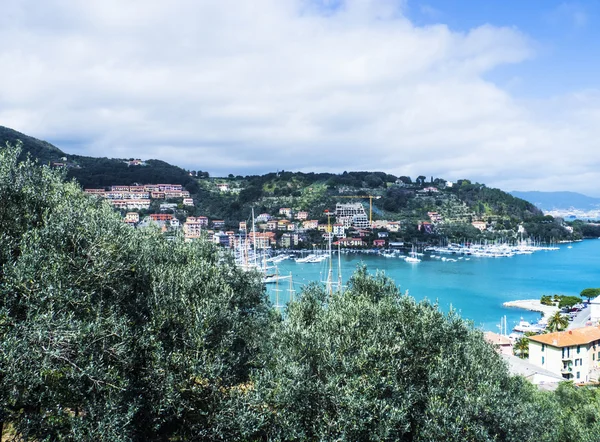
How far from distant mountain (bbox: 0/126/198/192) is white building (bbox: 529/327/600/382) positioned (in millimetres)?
113726

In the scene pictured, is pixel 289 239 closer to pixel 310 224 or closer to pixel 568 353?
pixel 310 224

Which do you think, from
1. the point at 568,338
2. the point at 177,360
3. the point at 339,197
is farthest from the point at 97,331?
the point at 339,197

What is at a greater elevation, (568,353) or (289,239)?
(289,239)

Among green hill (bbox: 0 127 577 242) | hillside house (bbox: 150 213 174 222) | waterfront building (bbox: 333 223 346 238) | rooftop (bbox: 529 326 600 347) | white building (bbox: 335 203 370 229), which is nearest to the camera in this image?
rooftop (bbox: 529 326 600 347)

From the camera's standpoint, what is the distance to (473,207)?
137625 millimetres

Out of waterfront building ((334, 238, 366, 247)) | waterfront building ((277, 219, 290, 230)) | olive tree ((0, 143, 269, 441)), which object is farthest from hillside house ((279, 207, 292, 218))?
olive tree ((0, 143, 269, 441))

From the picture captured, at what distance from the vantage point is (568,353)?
28.6 m

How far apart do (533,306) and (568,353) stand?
22.6 m

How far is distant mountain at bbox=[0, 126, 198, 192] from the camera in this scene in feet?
395

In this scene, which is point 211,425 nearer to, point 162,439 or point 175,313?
point 162,439

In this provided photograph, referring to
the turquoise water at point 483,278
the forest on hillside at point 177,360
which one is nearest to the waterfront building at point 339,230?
the turquoise water at point 483,278

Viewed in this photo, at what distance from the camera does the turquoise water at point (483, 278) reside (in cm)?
4997

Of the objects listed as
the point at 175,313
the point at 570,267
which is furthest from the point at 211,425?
the point at 570,267

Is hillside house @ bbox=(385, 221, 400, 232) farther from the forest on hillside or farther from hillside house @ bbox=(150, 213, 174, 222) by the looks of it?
the forest on hillside
